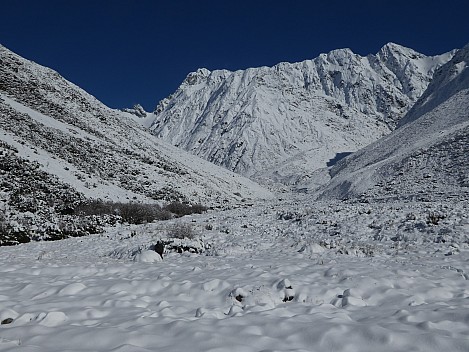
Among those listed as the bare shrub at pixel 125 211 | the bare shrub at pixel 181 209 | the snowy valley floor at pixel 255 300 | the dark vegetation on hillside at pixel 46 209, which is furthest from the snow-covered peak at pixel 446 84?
the snowy valley floor at pixel 255 300

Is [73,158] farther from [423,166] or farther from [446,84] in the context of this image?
[446,84]

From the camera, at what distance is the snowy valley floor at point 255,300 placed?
4105mm

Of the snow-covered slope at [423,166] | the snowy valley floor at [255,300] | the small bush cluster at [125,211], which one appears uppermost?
the snow-covered slope at [423,166]

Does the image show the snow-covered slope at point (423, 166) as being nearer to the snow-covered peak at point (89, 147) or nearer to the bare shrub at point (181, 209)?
the bare shrub at point (181, 209)

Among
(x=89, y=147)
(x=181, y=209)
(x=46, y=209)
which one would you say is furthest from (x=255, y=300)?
(x=89, y=147)

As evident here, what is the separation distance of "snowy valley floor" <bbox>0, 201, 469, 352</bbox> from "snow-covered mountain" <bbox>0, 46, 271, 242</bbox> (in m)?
19.8

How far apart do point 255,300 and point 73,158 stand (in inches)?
1652

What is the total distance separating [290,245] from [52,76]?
248ft

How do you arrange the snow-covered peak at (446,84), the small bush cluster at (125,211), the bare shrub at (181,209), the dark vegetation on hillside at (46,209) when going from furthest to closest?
1. the snow-covered peak at (446,84)
2. the bare shrub at (181,209)
3. the small bush cluster at (125,211)
4. the dark vegetation on hillside at (46,209)

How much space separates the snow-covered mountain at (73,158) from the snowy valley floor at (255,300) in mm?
19807

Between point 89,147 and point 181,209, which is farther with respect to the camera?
point 89,147

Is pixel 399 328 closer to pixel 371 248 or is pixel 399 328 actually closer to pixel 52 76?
pixel 371 248

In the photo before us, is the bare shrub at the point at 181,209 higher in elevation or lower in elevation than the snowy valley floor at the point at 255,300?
higher

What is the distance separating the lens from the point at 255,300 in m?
6.02
